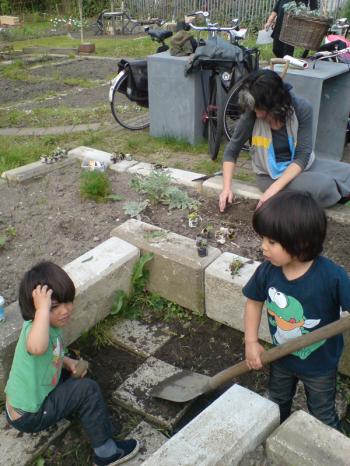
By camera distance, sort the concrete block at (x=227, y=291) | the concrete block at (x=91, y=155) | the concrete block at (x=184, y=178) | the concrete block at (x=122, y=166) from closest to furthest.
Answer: the concrete block at (x=227, y=291) < the concrete block at (x=184, y=178) < the concrete block at (x=122, y=166) < the concrete block at (x=91, y=155)

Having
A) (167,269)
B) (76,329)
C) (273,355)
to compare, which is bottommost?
(76,329)

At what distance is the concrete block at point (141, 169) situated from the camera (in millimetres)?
4172

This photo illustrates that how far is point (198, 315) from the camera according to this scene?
298 cm

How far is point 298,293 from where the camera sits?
1.84 m

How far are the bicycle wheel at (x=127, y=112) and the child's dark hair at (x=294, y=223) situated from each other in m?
4.41

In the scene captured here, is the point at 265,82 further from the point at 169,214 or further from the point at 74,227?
the point at 74,227

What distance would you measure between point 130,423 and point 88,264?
3.16ft

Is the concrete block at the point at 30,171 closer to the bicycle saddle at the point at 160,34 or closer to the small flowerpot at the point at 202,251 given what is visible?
the small flowerpot at the point at 202,251

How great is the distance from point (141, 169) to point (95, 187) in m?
0.54

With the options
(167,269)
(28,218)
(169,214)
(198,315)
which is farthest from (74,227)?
(198,315)

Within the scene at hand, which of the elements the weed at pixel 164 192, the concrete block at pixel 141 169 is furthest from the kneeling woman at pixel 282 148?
the concrete block at pixel 141 169

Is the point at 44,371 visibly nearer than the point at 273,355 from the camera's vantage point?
No

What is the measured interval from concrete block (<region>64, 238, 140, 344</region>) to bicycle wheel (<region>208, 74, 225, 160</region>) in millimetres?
2114

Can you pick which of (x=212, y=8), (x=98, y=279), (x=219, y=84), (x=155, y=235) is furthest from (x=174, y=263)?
(x=212, y=8)
